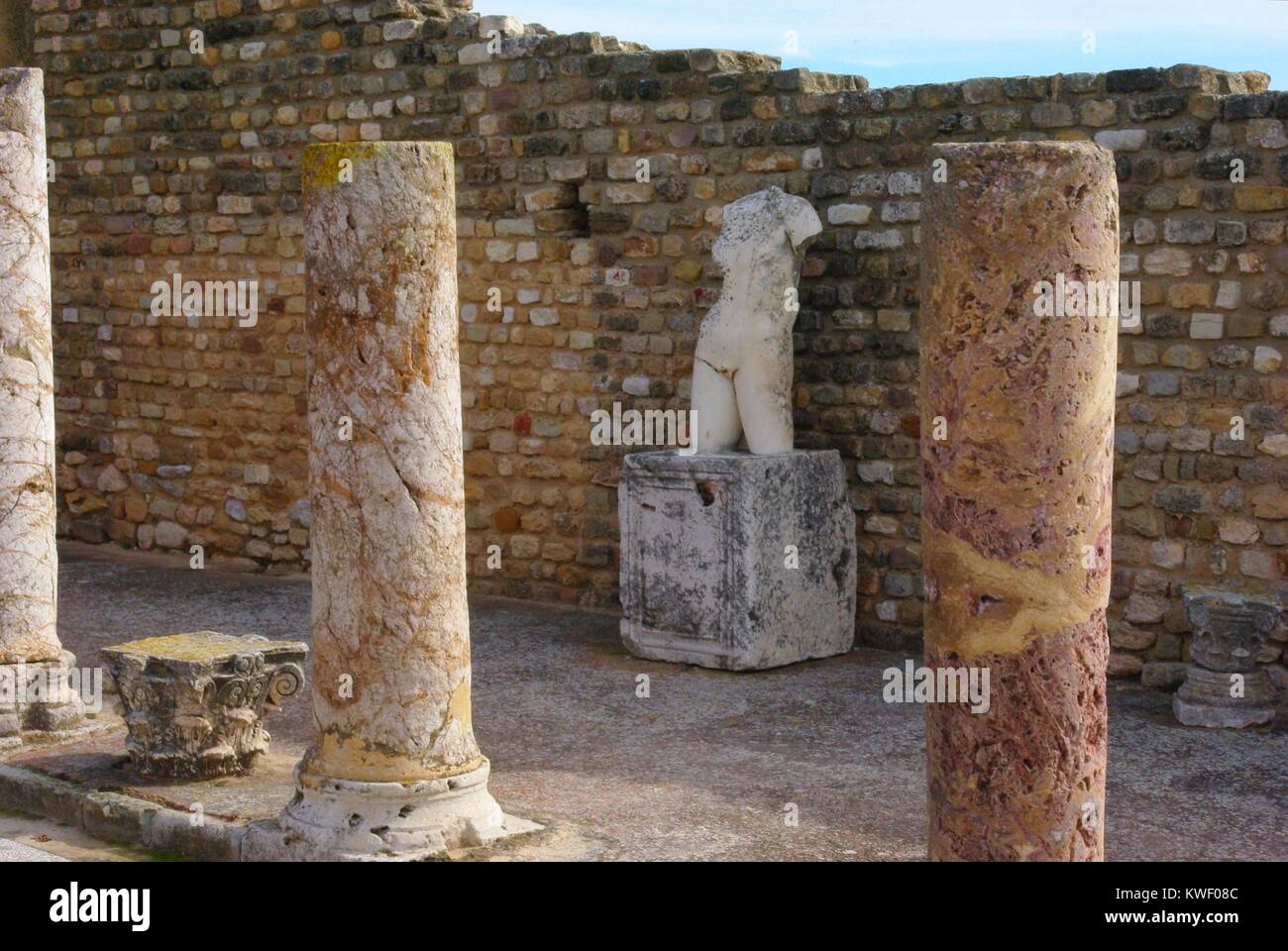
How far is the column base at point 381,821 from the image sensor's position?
5809 millimetres

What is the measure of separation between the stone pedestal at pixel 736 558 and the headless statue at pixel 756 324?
0.22 metres

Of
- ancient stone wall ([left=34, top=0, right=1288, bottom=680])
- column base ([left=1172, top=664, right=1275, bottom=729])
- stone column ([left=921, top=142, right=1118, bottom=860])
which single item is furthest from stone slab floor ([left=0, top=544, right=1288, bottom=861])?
stone column ([left=921, top=142, right=1118, bottom=860])

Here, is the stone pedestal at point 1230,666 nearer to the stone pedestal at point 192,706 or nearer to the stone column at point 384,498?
the stone column at point 384,498

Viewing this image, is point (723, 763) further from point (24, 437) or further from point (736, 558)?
point (24, 437)

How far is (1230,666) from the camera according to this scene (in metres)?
7.79

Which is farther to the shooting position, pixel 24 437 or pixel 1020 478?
pixel 24 437

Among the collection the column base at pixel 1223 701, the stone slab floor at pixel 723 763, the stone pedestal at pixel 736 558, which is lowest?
the stone slab floor at pixel 723 763

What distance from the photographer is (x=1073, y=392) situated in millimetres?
4441

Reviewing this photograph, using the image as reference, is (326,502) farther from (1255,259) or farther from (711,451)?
(1255,259)

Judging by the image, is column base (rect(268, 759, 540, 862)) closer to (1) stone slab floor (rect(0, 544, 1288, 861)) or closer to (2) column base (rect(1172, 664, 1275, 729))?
(1) stone slab floor (rect(0, 544, 1288, 861))

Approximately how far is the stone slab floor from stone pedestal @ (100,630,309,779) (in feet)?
0.31

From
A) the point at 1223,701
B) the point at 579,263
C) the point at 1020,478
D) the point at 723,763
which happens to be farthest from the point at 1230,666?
the point at 579,263

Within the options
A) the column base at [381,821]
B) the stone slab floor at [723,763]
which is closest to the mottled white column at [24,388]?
the stone slab floor at [723,763]

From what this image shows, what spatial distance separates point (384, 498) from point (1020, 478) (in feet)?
7.13
